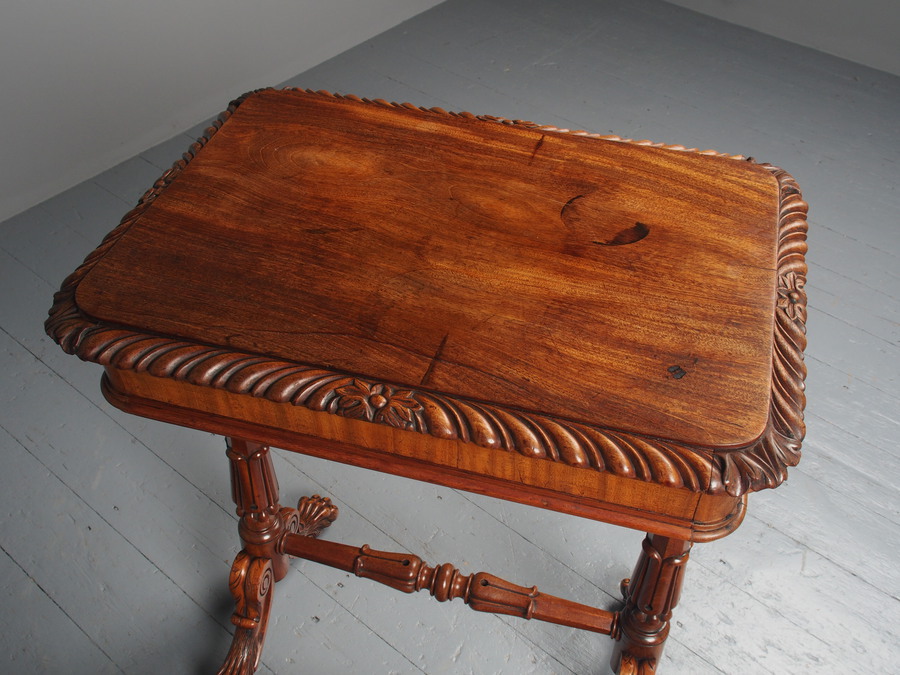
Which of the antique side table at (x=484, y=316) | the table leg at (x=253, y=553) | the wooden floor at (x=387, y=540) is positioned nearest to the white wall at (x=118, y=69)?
the wooden floor at (x=387, y=540)

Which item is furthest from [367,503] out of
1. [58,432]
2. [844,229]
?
[844,229]

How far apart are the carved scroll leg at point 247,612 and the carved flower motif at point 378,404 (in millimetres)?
590

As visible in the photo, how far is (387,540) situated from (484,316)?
717 millimetres

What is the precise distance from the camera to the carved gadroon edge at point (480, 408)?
76 centimetres

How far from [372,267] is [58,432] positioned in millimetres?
982

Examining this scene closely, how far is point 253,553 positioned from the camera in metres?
1.30

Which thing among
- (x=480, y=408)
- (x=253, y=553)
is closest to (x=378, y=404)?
A: (x=480, y=408)

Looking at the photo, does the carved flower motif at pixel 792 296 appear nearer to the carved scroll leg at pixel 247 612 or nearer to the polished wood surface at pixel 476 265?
the polished wood surface at pixel 476 265

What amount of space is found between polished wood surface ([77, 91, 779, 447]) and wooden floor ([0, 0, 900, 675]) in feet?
2.20

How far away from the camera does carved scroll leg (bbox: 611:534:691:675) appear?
3.48 feet

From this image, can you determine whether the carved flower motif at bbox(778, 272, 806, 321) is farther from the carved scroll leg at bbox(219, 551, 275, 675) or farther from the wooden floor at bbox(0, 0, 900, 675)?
the carved scroll leg at bbox(219, 551, 275, 675)

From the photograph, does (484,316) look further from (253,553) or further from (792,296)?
(253,553)

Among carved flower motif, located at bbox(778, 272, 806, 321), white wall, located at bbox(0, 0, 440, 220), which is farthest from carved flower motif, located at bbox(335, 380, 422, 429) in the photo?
white wall, located at bbox(0, 0, 440, 220)

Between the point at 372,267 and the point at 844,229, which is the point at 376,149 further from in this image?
the point at 844,229
